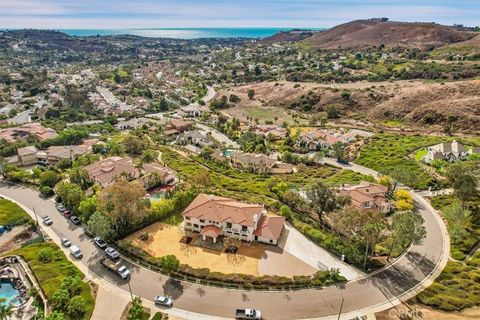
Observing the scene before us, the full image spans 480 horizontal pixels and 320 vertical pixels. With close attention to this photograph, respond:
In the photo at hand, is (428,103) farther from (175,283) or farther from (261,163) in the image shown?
(175,283)

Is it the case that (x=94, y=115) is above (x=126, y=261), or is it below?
below

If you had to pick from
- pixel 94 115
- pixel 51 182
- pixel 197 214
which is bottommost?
pixel 94 115

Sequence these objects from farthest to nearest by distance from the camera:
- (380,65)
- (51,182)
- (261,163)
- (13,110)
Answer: (380,65) < (13,110) < (261,163) < (51,182)

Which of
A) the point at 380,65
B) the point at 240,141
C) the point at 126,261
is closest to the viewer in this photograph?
the point at 126,261

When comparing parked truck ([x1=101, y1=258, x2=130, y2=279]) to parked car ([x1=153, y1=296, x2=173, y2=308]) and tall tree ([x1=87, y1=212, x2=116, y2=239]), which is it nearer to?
tall tree ([x1=87, y1=212, x2=116, y2=239])

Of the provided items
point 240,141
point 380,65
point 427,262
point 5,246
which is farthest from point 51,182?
point 380,65

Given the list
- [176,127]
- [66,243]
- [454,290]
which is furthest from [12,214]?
[176,127]

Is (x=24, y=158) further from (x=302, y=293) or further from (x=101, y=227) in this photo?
(x=302, y=293)
